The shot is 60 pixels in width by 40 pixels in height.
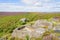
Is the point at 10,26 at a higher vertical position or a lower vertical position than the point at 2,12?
lower

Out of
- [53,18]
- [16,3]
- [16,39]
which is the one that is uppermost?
[16,3]

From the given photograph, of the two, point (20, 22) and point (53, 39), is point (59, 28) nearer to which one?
point (53, 39)

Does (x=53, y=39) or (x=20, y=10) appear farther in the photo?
(x=20, y=10)

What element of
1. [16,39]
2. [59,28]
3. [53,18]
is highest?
[53,18]

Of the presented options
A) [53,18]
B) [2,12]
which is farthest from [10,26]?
[53,18]

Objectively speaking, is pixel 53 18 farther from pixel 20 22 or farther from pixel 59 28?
pixel 20 22

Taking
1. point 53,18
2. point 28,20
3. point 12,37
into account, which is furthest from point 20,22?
point 53,18
